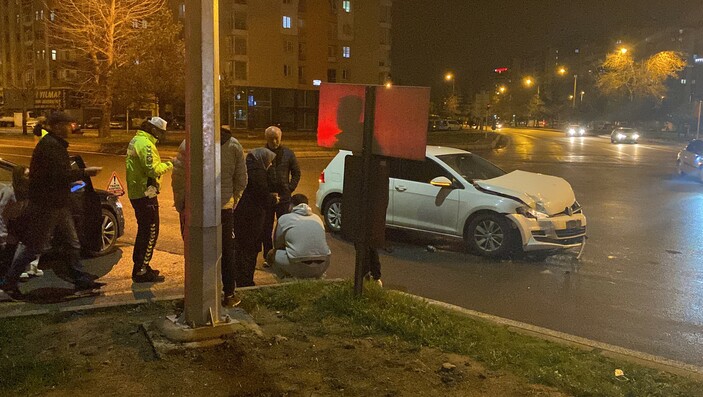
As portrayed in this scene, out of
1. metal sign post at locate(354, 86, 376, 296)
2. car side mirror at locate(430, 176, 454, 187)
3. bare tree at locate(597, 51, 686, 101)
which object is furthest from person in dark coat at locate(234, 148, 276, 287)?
bare tree at locate(597, 51, 686, 101)

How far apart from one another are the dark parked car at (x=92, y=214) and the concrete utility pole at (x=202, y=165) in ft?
10.4

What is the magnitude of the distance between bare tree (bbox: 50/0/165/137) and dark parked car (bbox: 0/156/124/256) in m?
26.2

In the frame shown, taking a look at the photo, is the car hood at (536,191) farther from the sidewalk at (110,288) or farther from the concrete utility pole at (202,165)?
the concrete utility pole at (202,165)

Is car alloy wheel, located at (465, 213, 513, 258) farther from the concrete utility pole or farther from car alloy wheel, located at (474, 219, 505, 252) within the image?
the concrete utility pole

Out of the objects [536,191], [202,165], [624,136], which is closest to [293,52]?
[624,136]

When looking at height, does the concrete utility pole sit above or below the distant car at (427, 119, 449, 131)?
above

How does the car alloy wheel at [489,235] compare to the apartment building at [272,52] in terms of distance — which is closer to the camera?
Result: the car alloy wheel at [489,235]

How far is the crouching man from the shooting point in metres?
7.14

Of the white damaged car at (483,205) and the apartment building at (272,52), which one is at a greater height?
the apartment building at (272,52)

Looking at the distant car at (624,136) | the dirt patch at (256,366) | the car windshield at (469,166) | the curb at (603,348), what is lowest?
the distant car at (624,136)

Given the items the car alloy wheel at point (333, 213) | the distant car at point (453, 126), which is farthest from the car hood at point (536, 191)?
the distant car at point (453, 126)

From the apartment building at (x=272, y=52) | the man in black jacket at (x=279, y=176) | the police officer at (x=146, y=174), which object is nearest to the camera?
the police officer at (x=146, y=174)

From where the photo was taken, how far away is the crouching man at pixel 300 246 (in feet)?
23.4

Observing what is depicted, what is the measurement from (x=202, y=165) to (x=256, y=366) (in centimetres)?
152
